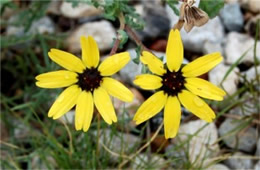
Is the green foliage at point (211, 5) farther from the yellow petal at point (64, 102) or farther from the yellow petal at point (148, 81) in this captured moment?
the yellow petal at point (64, 102)

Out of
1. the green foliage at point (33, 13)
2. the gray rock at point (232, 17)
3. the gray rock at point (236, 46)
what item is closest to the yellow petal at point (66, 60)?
the green foliage at point (33, 13)

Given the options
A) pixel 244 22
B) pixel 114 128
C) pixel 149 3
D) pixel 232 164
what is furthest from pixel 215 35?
pixel 114 128

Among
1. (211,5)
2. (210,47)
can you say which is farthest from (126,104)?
(211,5)

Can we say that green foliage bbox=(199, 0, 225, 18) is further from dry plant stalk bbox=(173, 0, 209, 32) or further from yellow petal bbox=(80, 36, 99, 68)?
Result: yellow petal bbox=(80, 36, 99, 68)

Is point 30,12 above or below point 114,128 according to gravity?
above

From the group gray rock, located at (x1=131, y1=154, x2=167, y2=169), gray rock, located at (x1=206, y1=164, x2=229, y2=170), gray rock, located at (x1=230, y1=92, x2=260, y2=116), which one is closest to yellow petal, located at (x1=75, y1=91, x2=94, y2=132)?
gray rock, located at (x1=131, y1=154, x2=167, y2=169)

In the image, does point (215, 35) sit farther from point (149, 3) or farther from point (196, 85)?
point (196, 85)
